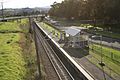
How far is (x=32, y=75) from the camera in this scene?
27.3m

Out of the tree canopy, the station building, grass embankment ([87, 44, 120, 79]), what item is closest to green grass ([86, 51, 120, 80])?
grass embankment ([87, 44, 120, 79])

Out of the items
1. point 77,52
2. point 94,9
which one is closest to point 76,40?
point 77,52

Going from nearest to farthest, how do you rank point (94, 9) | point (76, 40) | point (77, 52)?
point (77, 52) → point (76, 40) → point (94, 9)

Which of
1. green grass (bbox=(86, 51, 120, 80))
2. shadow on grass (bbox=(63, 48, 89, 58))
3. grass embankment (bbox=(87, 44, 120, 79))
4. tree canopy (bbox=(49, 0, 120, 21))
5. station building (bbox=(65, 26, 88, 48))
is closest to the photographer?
green grass (bbox=(86, 51, 120, 80))

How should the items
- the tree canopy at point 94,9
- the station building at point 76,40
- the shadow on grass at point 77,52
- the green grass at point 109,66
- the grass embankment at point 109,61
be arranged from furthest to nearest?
the tree canopy at point 94,9, the station building at point 76,40, the shadow on grass at point 77,52, the grass embankment at point 109,61, the green grass at point 109,66

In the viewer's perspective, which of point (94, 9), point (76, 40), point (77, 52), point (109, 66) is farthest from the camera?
point (94, 9)

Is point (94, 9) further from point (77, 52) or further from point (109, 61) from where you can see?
point (109, 61)

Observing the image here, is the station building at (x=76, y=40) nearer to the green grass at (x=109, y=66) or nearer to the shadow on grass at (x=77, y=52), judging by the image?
the shadow on grass at (x=77, y=52)

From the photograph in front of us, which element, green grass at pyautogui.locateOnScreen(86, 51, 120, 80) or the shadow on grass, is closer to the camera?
green grass at pyautogui.locateOnScreen(86, 51, 120, 80)

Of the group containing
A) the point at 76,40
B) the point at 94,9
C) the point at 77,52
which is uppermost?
the point at 94,9

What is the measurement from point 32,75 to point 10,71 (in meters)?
3.74

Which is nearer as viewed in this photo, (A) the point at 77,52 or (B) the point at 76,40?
(A) the point at 77,52

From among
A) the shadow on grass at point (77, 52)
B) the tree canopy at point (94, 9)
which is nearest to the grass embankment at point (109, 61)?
the shadow on grass at point (77, 52)

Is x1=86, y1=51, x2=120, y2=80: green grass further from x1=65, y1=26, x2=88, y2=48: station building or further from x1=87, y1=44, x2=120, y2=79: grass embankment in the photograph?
x1=65, y1=26, x2=88, y2=48: station building
